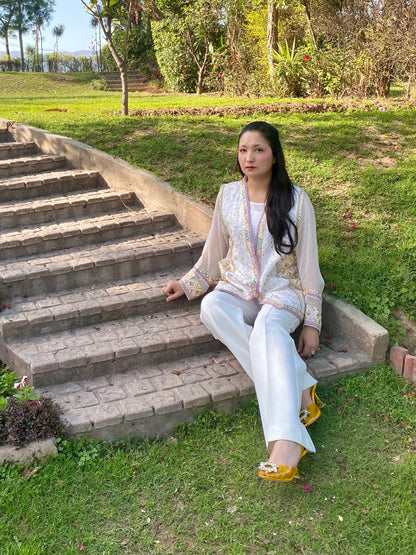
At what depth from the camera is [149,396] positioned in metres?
3.70

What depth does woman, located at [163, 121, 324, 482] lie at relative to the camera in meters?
3.53

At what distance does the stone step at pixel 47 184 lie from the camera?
6.17 metres

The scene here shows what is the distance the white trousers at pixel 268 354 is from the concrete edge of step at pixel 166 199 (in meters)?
0.62

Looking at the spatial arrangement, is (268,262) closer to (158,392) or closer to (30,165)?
(158,392)

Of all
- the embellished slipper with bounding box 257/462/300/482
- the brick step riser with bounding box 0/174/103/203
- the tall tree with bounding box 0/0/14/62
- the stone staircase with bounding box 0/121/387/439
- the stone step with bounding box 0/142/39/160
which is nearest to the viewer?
the embellished slipper with bounding box 257/462/300/482

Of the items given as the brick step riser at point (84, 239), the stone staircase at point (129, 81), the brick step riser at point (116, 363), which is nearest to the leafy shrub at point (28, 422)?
the brick step riser at point (116, 363)

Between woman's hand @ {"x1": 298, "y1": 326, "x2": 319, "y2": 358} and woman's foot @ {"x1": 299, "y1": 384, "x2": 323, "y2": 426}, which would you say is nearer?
woman's foot @ {"x1": 299, "y1": 384, "x2": 323, "y2": 426}

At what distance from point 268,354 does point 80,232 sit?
101 inches

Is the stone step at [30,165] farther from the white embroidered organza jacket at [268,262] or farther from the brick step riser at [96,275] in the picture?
the white embroidered organza jacket at [268,262]

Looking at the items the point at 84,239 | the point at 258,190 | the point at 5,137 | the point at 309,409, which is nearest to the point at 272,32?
the point at 5,137

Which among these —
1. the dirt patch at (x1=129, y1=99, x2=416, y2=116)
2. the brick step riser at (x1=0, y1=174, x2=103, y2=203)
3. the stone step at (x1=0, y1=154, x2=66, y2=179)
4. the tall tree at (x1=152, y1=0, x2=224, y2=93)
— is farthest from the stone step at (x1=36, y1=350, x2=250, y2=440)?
the tall tree at (x1=152, y1=0, x2=224, y2=93)

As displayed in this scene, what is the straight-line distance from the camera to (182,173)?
6.12 metres

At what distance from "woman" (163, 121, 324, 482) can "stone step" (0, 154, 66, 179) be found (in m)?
3.46

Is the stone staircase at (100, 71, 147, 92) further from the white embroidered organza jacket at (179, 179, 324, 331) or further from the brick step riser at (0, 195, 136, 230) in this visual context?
the white embroidered organza jacket at (179, 179, 324, 331)
